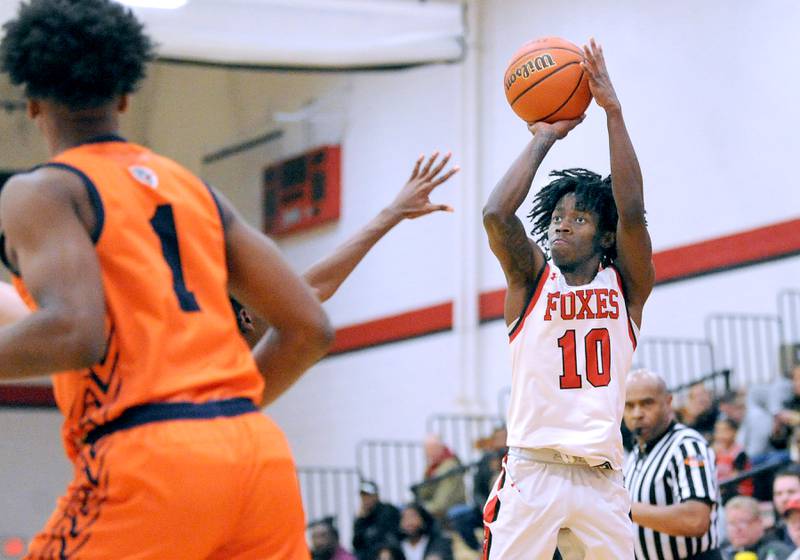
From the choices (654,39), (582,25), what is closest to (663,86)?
(654,39)

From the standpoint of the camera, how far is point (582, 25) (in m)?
14.9

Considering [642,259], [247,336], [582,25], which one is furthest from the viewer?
[582,25]

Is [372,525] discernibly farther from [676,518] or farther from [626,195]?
[626,195]

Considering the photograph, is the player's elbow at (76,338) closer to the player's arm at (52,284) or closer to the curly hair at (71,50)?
the player's arm at (52,284)

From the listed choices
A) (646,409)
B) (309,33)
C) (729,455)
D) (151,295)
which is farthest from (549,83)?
(309,33)

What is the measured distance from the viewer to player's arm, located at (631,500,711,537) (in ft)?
19.5

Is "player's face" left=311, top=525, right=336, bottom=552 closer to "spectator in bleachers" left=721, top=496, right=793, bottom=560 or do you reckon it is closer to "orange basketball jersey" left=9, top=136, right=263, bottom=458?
"spectator in bleachers" left=721, top=496, right=793, bottom=560

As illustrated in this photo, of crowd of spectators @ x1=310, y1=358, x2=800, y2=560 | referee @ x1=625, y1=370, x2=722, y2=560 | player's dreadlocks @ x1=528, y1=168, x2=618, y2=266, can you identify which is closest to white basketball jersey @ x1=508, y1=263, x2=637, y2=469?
player's dreadlocks @ x1=528, y1=168, x2=618, y2=266

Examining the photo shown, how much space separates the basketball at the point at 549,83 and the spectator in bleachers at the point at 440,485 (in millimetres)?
8437

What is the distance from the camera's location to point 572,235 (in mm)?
5254

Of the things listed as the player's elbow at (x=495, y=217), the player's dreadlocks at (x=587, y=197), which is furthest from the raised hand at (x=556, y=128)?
the player's elbow at (x=495, y=217)

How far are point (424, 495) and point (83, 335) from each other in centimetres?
1168

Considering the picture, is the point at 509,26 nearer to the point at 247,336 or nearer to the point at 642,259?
the point at 642,259

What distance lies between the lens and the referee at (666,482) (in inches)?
235
